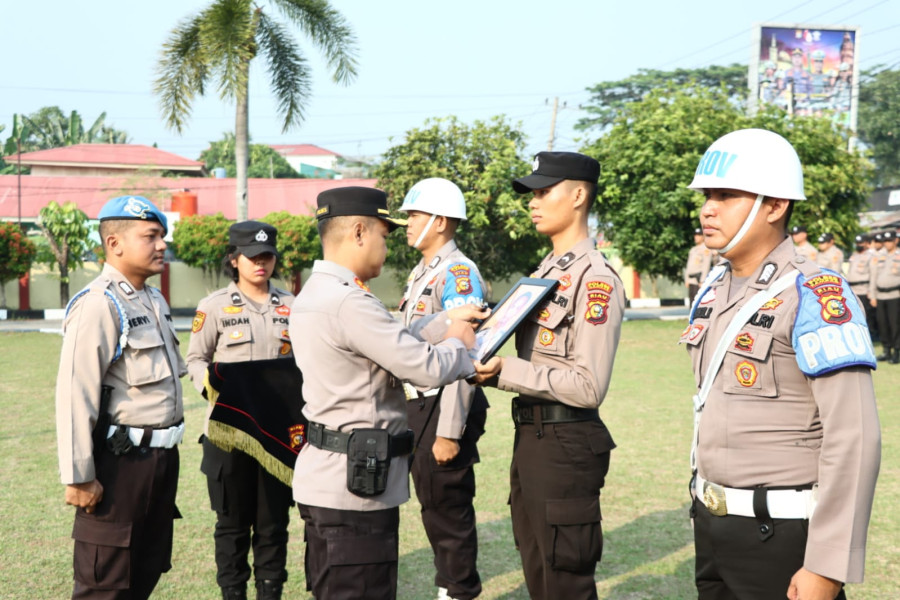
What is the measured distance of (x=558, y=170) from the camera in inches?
152

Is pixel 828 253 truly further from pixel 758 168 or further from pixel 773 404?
pixel 773 404

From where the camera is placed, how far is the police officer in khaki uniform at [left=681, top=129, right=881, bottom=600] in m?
2.49

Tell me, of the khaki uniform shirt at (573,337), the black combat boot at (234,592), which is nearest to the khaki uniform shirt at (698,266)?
the black combat boot at (234,592)

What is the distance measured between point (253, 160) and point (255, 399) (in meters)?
63.0

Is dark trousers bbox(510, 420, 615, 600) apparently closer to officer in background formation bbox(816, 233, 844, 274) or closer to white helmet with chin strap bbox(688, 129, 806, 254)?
white helmet with chin strap bbox(688, 129, 806, 254)

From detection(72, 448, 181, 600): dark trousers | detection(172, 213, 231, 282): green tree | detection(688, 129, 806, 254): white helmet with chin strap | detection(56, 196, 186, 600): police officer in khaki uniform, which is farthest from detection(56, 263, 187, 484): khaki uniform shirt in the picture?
detection(172, 213, 231, 282): green tree

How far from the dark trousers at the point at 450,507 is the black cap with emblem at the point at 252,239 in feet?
4.22

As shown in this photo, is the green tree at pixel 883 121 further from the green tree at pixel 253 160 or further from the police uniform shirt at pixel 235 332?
the police uniform shirt at pixel 235 332

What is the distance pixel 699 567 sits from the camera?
2957 millimetres

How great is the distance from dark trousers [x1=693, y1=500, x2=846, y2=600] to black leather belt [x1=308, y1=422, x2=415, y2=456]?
1.13 metres

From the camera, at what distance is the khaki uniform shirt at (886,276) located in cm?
1482

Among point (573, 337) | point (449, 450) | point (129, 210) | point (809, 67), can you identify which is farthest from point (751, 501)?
point (809, 67)

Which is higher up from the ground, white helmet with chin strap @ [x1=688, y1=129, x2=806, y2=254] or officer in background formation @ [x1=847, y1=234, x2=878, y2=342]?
white helmet with chin strap @ [x1=688, y1=129, x2=806, y2=254]

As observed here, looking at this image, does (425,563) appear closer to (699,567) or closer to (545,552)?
(545,552)
